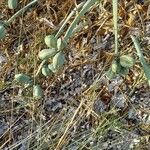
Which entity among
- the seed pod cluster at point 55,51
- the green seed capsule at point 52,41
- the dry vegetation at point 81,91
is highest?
the green seed capsule at point 52,41

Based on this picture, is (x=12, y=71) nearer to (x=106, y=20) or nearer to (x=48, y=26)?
(x=48, y=26)

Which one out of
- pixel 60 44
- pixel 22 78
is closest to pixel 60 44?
pixel 60 44

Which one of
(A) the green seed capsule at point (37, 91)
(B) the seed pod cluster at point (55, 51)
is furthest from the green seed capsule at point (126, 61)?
(A) the green seed capsule at point (37, 91)

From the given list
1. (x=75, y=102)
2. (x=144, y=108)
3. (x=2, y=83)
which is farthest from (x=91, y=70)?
(x=2, y=83)

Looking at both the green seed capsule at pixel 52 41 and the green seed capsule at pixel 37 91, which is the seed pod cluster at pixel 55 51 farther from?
the green seed capsule at pixel 37 91

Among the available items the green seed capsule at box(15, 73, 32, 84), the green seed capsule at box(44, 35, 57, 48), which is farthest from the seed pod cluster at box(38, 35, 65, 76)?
the green seed capsule at box(15, 73, 32, 84)

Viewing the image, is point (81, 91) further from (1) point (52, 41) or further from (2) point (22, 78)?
(1) point (52, 41)

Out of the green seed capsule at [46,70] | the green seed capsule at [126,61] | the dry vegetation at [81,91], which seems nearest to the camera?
the green seed capsule at [126,61]

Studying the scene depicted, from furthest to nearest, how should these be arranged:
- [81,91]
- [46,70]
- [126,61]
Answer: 1. [81,91]
2. [46,70]
3. [126,61]
